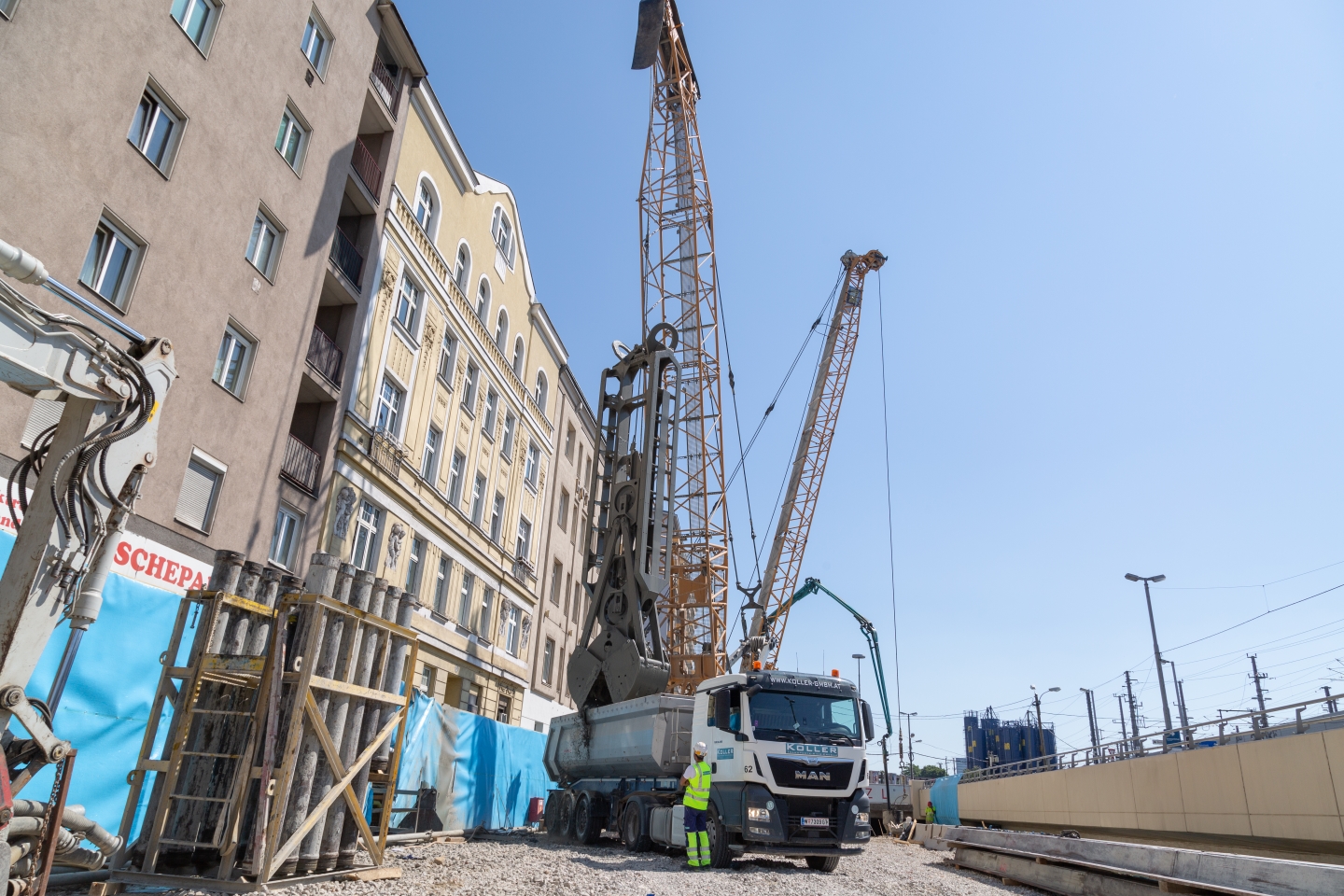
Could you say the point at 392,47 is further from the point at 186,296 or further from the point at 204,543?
the point at 204,543

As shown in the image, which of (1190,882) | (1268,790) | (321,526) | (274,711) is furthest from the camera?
(321,526)

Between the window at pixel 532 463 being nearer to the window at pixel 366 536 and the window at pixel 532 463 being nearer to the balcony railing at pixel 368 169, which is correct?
the window at pixel 366 536

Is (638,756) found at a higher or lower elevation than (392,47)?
lower

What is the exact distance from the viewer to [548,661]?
35719 mm

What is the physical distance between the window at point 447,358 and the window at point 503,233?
5064mm

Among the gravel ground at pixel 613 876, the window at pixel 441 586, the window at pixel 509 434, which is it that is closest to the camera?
the gravel ground at pixel 613 876

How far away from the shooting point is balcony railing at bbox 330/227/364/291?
19531mm

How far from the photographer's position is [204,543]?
15.1 m

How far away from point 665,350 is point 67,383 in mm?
15687

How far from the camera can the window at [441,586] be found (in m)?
24.3

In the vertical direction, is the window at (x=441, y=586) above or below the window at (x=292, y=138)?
below

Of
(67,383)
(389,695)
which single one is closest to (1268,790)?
(389,695)

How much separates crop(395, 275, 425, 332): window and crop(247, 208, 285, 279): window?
14.7 feet

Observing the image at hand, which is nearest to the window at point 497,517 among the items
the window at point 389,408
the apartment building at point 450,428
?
the apartment building at point 450,428
